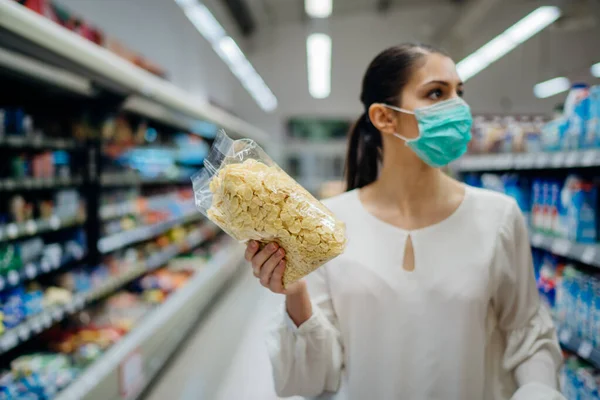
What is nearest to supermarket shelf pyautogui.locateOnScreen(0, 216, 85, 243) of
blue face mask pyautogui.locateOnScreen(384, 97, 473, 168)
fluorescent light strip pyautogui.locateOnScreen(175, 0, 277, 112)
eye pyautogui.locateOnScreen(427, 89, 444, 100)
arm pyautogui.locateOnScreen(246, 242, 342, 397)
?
arm pyautogui.locateOnScreen(246, 242, 342, 397)

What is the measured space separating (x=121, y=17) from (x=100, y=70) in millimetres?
1931

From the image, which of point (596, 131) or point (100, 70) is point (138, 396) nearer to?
point (100, 70)

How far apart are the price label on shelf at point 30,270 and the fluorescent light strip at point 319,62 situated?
4.15 meters

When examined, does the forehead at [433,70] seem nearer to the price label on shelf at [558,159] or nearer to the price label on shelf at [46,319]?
A: the price label on shelf at [558,159]

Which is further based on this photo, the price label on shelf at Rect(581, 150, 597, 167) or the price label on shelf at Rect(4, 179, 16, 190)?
the price label on shelf at Rect(4, 179, 16, 190)

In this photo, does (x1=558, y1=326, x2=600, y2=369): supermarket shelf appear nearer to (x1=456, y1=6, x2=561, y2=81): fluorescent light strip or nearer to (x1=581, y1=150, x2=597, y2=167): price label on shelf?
(x1=581, y1=150, x2=597, y2=167): price label on shelf

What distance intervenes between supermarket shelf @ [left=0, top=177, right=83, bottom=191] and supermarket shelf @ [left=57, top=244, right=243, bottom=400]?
116 centimetres

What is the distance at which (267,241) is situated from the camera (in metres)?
0.95

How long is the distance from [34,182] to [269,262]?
2113 mm

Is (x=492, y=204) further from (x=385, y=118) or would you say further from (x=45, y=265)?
(x=45, y=265)

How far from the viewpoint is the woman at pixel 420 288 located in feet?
3.91

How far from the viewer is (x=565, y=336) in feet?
7.21

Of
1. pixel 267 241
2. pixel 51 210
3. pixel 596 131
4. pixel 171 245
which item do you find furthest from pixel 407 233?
pixel 171 245

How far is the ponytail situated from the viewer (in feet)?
4.89
